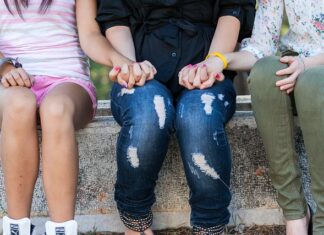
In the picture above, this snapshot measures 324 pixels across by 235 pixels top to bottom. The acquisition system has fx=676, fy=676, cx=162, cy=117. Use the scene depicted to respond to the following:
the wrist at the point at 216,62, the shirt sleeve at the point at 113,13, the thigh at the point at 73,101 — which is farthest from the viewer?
the shirt sleeve at the point at 113,13

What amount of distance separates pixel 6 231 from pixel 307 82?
143cm

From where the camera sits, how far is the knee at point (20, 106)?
9.56ft

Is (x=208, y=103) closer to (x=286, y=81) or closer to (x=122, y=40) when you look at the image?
(x=286, y=81)

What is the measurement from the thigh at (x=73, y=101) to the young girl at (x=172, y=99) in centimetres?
15

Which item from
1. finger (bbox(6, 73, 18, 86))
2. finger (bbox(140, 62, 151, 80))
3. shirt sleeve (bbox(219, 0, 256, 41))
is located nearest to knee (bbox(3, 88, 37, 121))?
finger (bbox(6, 73, 18, 86))

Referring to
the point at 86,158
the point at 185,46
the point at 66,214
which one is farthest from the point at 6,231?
the point at 185,46

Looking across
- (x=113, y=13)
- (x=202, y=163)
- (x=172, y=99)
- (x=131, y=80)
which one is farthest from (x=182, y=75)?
(x=113, y=13)

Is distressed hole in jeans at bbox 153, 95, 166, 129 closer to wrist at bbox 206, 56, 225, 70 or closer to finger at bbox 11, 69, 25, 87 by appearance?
wrist at bbox 206, 56, 225, 70

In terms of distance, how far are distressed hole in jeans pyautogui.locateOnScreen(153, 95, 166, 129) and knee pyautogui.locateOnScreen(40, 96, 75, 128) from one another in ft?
1.24

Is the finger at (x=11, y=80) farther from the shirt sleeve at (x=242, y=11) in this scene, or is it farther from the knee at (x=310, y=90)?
the knee at (x=310, y=90)

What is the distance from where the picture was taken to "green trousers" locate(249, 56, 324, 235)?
2773 millimetres

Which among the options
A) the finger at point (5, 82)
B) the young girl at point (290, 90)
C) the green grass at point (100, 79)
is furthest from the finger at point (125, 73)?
the green grass at point (100, 79)

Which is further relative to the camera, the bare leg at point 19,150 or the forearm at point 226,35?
the forearm at point 226,35

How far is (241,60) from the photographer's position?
10.4 feet
